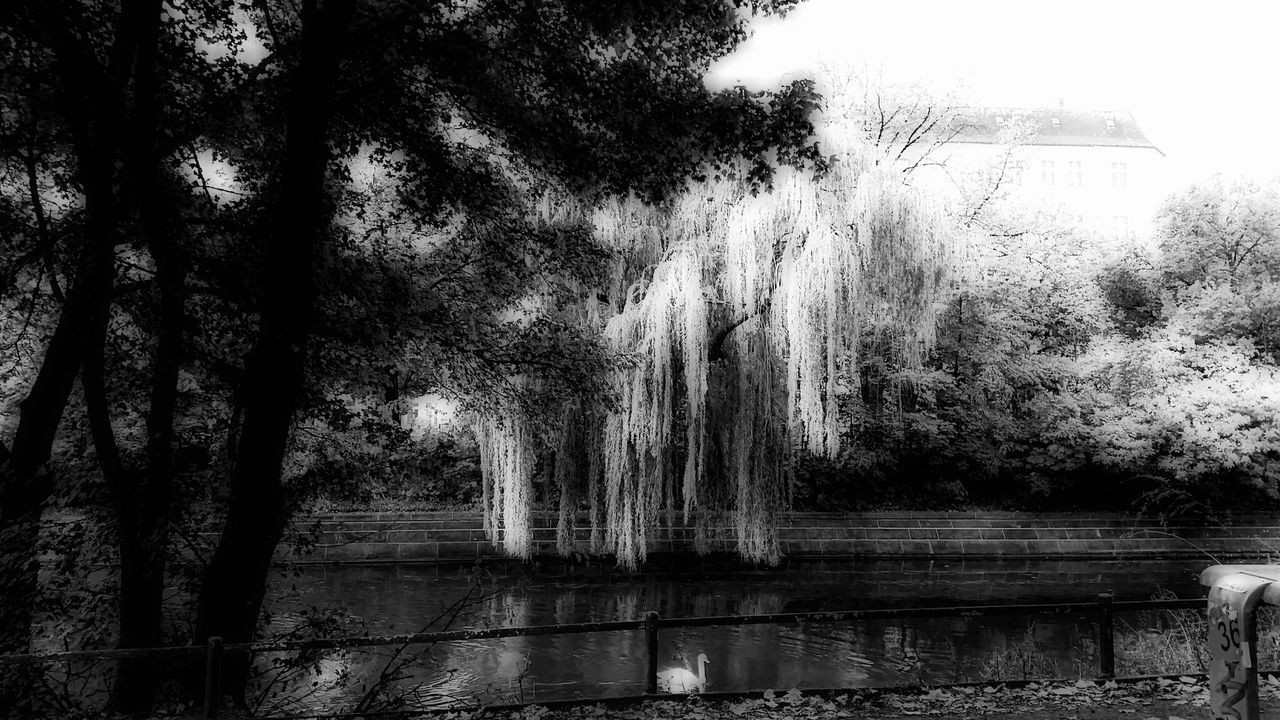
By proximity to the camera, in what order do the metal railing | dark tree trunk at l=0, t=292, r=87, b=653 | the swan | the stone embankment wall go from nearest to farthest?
the metal railing < dark tree trunk at l=0, t=292, r=87, b=653 < the swan < the stone embankment wall

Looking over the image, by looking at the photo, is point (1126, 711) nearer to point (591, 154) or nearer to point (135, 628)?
point (591, 154)

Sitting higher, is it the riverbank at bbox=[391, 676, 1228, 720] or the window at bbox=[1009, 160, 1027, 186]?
the window at bbox=[1009, 160, 1027, 186]

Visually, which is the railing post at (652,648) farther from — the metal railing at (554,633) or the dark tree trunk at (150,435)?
the dark tree trunk at (150,435)

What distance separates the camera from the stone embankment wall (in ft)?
59.0

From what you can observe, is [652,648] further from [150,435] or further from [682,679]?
[150,435]

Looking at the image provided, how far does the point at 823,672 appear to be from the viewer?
10039 mm

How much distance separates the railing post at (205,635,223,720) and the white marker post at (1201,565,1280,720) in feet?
16.6

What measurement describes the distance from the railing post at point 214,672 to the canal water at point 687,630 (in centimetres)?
80

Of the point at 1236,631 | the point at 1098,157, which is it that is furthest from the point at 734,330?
the point at 1098,157

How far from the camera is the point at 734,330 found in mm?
14383

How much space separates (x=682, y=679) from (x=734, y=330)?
6.30 meters

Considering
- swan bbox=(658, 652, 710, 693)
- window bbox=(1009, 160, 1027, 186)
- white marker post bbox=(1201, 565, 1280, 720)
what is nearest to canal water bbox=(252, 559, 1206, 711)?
swan bbox=(658, 652, 710, 693)

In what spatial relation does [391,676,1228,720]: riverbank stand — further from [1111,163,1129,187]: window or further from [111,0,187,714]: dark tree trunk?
[1111,163,1129,187]: window

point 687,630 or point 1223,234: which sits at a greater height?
point 1223,234
